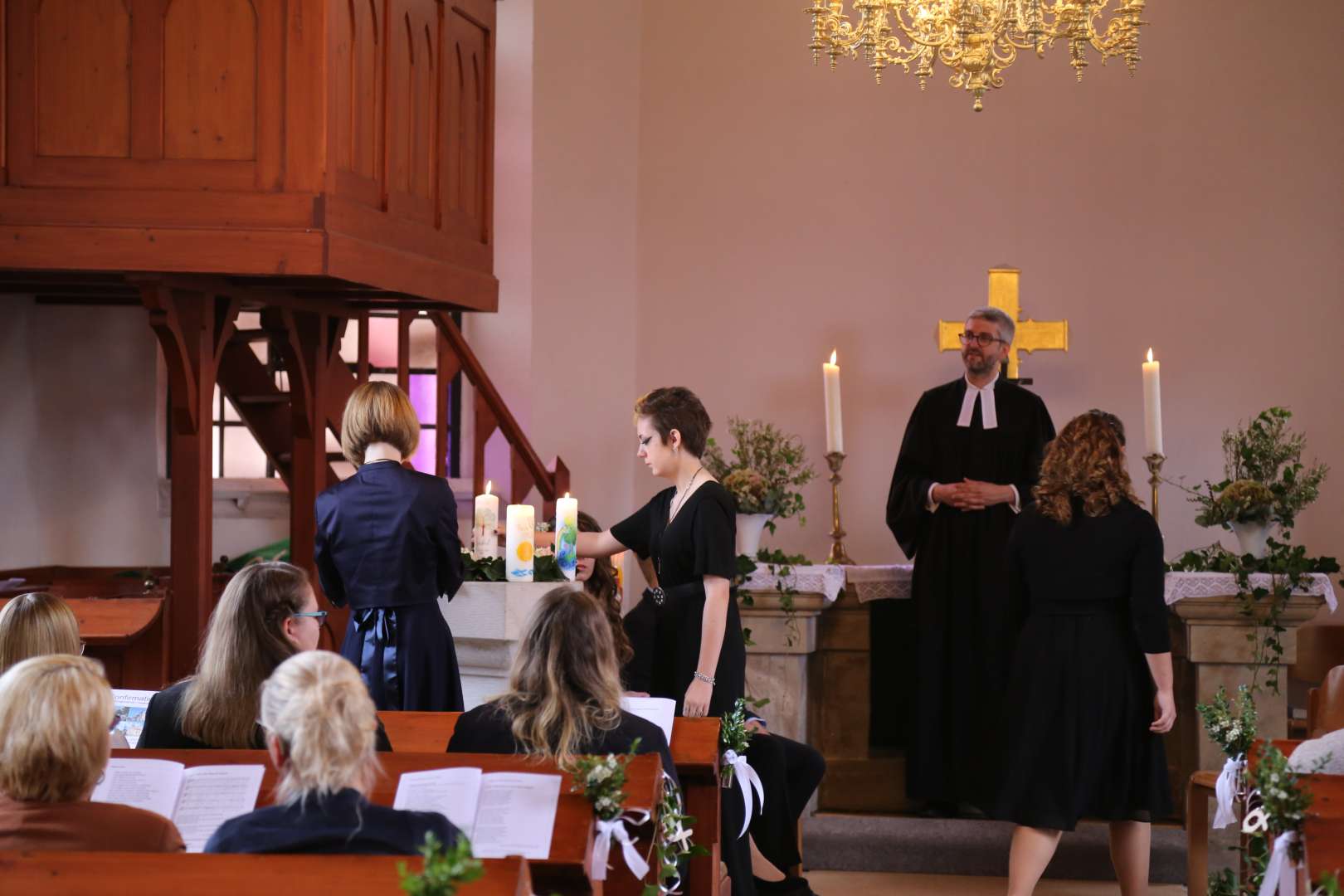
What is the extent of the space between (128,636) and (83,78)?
2.10 meters

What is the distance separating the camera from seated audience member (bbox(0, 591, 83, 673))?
12.1 feet

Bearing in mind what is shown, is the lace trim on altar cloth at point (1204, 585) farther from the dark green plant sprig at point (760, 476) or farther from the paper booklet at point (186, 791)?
the paper booklet at point (186, 791)

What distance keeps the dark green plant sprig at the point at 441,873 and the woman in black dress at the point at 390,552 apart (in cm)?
262

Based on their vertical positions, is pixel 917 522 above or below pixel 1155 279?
below

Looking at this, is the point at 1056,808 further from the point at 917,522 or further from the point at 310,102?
the point at 310,102

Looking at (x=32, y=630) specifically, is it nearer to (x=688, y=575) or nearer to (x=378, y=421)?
(x=378, y=421)

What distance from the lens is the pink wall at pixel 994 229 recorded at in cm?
850

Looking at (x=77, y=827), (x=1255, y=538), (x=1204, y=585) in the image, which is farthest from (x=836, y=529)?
(x=77, y=827)

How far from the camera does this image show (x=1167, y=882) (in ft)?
20.5

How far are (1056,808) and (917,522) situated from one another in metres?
1.68

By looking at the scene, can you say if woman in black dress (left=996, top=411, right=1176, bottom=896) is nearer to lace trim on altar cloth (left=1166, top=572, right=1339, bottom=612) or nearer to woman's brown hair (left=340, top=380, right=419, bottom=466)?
lace trim on altar cloth (left=1166, top=572, right=1339, bottom=612)

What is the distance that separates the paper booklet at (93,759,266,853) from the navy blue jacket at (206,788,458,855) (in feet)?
1.99

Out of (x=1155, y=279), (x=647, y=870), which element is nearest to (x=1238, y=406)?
(x=1155, y=279)

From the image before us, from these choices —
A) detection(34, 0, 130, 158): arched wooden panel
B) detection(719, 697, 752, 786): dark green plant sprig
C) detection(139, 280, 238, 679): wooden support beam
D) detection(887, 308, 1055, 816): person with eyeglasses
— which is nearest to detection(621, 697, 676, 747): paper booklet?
detection(719, 697, 752, 786): dark green plant sprig
